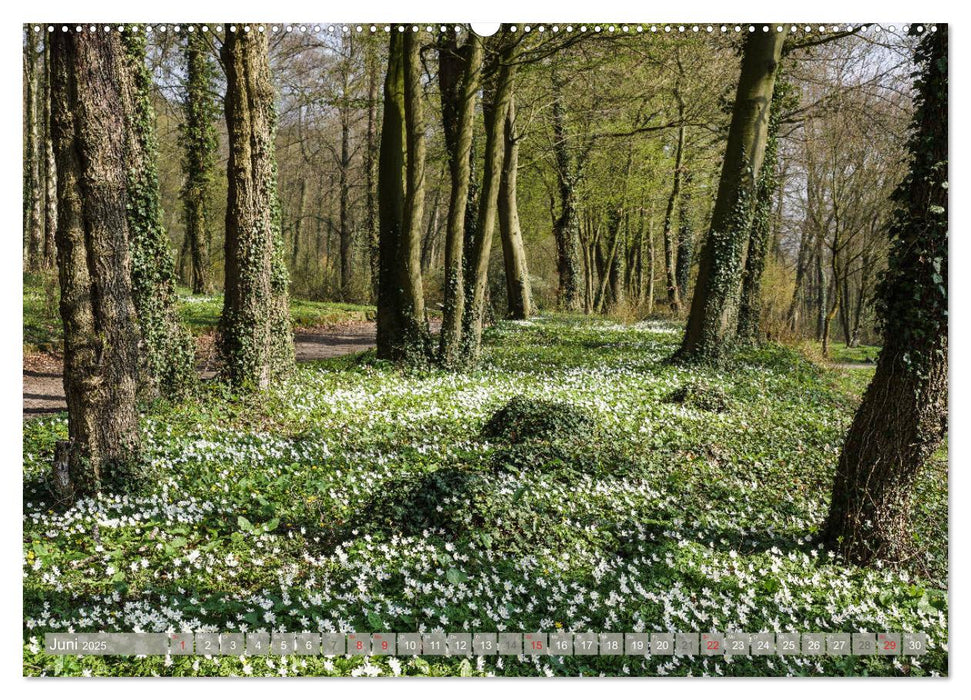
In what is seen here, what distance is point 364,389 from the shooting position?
940 centimetres

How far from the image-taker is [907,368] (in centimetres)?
442

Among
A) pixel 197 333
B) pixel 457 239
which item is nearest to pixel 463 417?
pixel 457 239

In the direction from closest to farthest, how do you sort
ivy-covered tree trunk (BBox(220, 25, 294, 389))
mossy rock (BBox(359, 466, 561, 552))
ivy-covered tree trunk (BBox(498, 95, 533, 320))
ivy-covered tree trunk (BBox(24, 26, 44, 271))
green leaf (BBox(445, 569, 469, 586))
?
green leaf (BBox(445, 569, 469, 586))
mossy rock (BBox(359, 466, 561, 552))
ivy-covered tree trunk (BBox(220, 25, 294, 389))
ivy-covered tree trunk (BBox(24, 26, 44, 271))
ivy-covered tree trunk (BBox(498, 95, 533, 320))

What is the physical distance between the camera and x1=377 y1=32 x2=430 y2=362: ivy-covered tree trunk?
10969 mm

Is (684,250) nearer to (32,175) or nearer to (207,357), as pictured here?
(207,357)

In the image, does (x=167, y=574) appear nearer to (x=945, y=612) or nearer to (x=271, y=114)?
(x=945, y=612)

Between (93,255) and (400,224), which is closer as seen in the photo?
(93,255)

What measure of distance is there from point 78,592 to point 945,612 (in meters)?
5.94

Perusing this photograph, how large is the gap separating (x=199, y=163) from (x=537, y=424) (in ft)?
61.2

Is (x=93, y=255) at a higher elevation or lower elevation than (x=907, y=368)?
higher

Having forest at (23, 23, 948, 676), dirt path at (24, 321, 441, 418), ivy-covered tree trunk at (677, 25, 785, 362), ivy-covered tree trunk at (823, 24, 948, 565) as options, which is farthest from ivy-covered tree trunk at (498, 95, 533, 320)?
ivy-covered tree trunk at (823, 24, 948, 565)

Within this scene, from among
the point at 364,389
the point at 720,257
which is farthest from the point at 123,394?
the point at 720,257

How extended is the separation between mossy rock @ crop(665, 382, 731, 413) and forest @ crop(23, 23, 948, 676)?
43 mm

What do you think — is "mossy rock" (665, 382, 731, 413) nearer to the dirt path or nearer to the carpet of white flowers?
the carpet of white flowers
